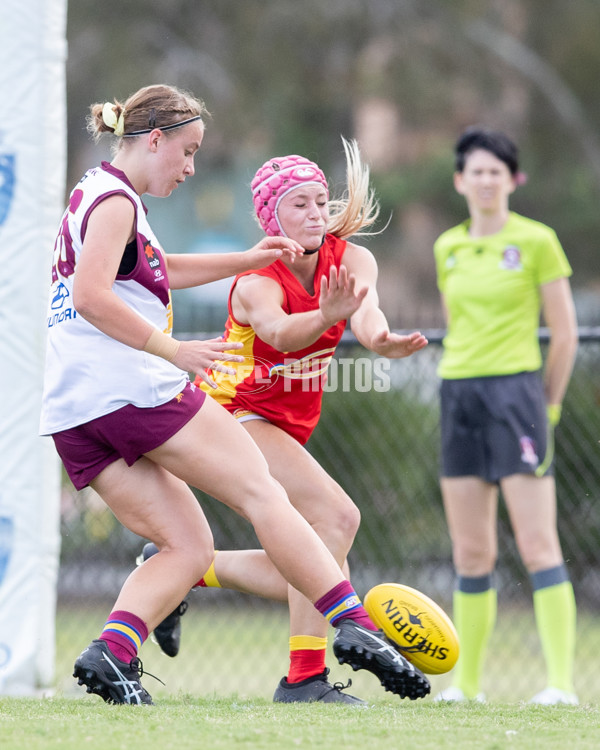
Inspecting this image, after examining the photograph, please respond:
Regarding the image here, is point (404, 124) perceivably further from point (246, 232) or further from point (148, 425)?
point (148, 425)

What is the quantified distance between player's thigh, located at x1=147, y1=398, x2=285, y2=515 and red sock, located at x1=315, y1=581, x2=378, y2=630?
1.18ft

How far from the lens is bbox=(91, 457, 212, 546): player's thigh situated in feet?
12.1

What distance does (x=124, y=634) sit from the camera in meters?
3.64

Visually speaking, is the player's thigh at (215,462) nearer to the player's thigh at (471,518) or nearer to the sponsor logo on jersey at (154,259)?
the sponsor logo on jersey at (154,259)

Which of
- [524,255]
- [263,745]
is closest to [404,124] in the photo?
[524,255]

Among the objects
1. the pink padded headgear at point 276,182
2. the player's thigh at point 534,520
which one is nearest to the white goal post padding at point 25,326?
the pink padded headgear at point 276,182

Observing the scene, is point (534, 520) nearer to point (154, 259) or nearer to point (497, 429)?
point (497, 429)

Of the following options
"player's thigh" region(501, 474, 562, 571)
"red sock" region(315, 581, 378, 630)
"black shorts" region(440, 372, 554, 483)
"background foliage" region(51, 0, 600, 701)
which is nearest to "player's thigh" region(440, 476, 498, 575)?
"black shorts" region(440, 372, 554, 483)

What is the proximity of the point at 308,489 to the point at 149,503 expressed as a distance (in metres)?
0.69

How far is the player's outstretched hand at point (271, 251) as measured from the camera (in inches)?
152

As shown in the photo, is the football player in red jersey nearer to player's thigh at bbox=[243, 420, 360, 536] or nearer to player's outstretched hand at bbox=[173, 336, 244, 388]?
player's thigh at bbox=[243, 420, 360, 536]

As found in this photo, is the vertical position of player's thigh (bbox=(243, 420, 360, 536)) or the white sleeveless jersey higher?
the white sleeveless jersey

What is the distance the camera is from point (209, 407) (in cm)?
370

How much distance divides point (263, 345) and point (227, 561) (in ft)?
2.85
